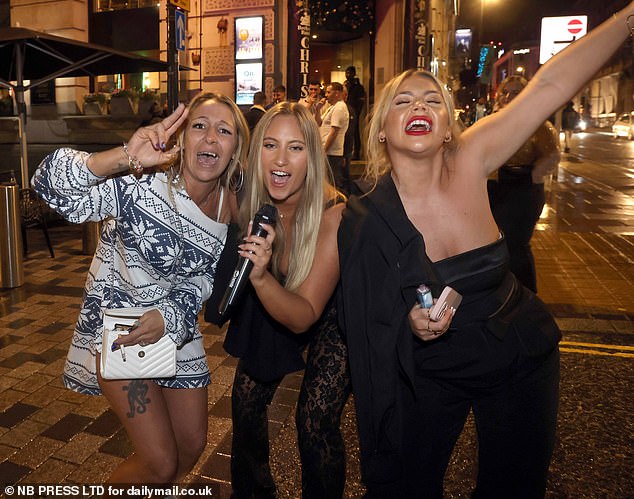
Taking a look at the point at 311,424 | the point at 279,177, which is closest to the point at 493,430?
the point at 311,424

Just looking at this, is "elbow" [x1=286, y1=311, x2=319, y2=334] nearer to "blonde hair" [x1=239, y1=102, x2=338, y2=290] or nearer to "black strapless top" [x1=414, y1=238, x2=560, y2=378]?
"blonde hair" [x1=239, y1=102, x2=338, y2=290]

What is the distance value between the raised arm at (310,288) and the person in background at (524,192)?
299 centimetres

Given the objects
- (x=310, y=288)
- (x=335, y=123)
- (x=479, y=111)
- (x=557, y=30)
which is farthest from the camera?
(x=557, y=30)

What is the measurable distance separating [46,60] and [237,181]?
10.5 m

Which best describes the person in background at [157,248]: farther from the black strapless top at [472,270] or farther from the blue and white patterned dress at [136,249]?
the black strapless top at [472,270]

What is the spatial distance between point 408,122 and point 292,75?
1445 centimetres

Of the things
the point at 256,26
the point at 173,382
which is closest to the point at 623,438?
the point at 173,382

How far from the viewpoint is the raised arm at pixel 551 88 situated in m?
2.46

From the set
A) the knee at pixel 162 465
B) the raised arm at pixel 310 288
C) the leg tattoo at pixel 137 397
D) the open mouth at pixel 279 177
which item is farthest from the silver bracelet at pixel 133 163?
the knee at pixel 162 465

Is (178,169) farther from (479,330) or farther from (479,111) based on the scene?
(479,111)

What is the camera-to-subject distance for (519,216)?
538 cm

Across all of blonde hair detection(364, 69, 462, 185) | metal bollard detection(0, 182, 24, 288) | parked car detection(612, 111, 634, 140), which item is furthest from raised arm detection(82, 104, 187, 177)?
parked car detection(612, 111, 634, 140)

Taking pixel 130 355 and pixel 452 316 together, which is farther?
pixel 130 355

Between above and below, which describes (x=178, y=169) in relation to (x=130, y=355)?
above
